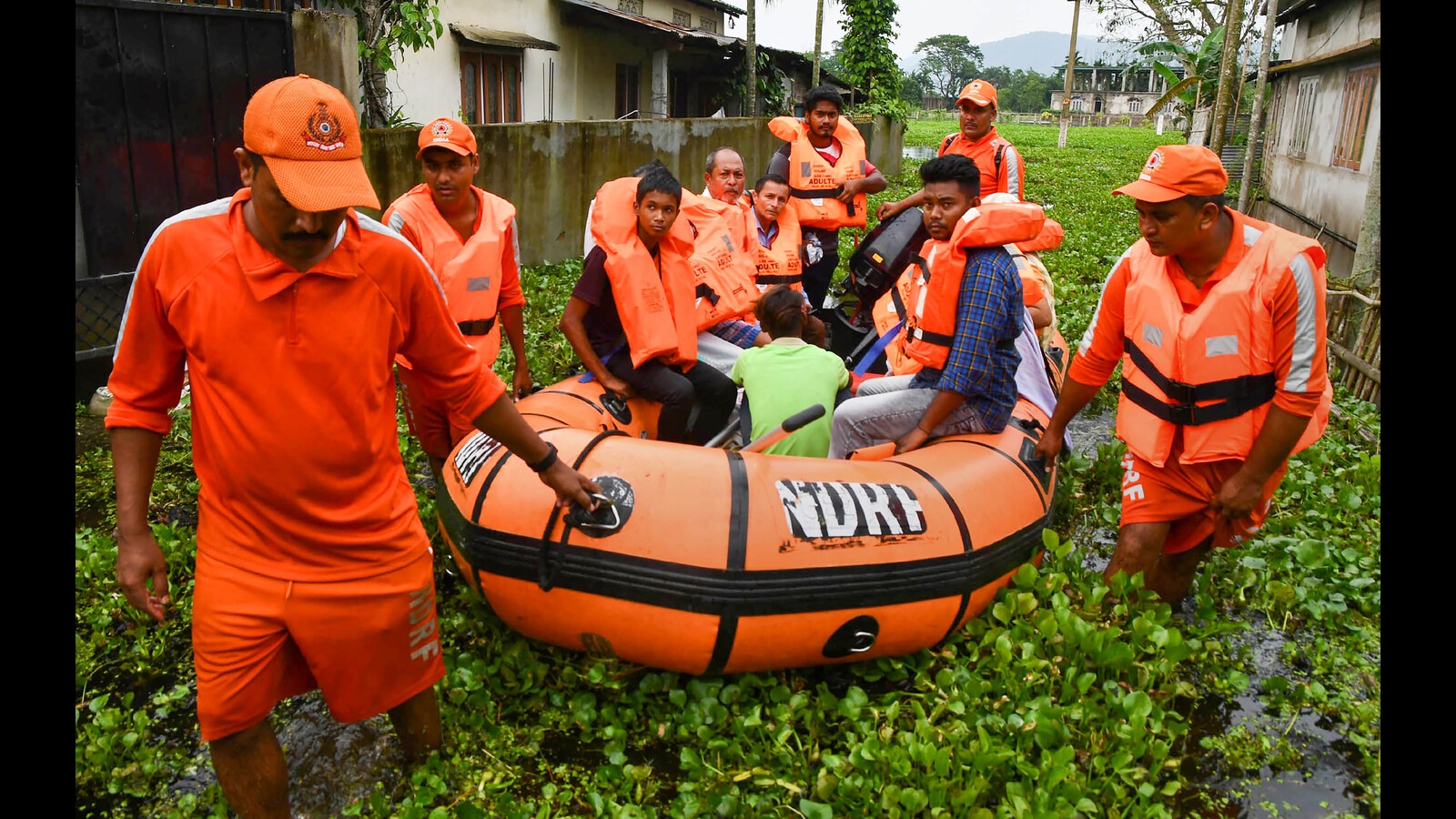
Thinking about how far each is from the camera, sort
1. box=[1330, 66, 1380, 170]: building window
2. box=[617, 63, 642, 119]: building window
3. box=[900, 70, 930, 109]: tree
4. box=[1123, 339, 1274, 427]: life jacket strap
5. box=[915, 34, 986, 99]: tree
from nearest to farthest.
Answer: box=[1123, 339, 1274, 427]: life jacket strap
box=[1330, 66, 1380, 170]: building window
box=[617, 63, 642, 119]: building window
box=[900, 70, 930, 109]: tree
box=[915, 34, 986, 99]: tree

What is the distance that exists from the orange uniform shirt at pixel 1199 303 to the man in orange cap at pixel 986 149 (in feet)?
9.73

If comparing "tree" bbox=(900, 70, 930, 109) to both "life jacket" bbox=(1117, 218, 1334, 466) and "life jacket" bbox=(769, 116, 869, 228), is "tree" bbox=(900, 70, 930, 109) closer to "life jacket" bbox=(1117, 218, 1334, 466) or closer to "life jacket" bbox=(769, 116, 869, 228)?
"life jacket" bbox=(769, 116, 869, 228)

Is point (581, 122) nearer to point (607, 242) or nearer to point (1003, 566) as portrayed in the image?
point (607, 242)

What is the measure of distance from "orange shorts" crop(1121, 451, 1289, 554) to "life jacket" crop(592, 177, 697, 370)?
2149 mm

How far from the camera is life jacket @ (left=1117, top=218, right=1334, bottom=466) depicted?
10.7 ft

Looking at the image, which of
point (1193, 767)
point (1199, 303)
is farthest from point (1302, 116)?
point (1193, 767)

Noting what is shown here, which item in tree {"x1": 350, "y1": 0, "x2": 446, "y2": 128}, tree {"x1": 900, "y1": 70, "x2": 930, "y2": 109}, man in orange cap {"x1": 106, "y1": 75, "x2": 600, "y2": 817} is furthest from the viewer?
tree {"x1": 900, "y1": 70, "x2": 930, "y2": 109}

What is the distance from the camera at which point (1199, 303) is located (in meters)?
3.41

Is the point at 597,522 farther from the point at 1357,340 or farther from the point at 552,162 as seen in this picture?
the point at 552,162

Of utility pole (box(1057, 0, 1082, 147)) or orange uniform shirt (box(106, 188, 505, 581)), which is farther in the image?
utility pole (box(1057, 0, 1082, 147))

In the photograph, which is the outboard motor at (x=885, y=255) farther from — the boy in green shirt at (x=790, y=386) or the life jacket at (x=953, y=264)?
the boy in green shirt at (x=790, y=386)

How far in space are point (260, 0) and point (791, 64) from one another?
15112 mm

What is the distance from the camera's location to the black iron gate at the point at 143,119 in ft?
18.3

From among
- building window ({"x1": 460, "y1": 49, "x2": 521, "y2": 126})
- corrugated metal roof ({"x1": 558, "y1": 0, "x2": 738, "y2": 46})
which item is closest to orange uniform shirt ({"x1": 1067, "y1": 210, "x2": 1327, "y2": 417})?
building window ({"x1": 460, "y1": 49, "x2": 521, "y2": 126})
